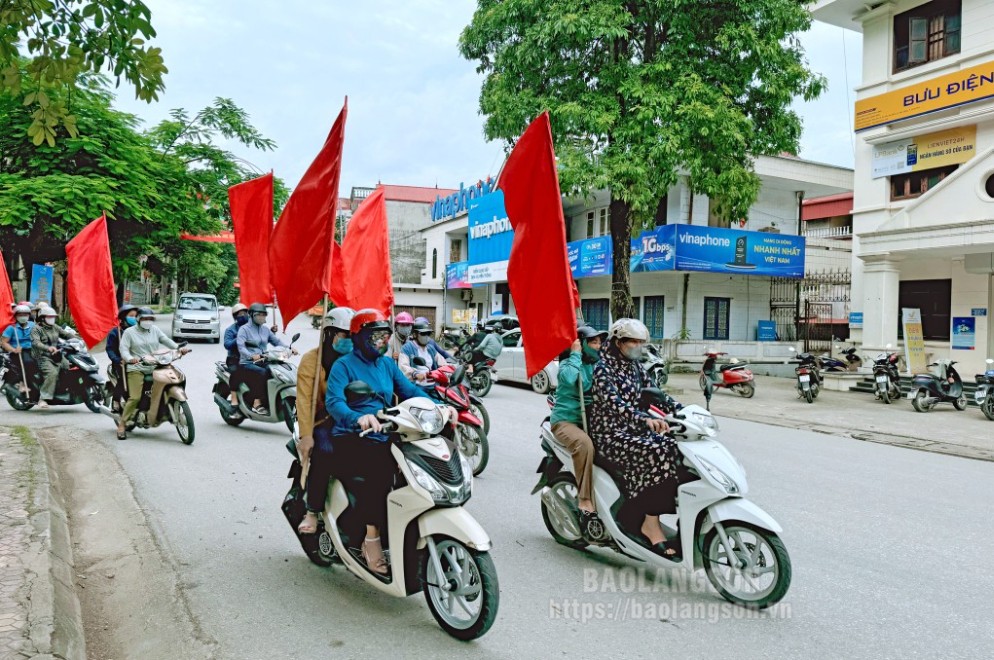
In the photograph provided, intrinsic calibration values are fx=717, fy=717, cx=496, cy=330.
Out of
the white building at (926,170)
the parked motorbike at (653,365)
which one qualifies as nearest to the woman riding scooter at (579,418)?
the parked motorbike at (653,365)

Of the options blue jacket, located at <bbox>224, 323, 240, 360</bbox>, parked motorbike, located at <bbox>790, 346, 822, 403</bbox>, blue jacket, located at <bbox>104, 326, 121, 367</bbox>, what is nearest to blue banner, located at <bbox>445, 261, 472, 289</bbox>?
parked motorbike, located at <bbox>790, 346, 822, 403</bbox>

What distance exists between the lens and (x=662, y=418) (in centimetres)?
422

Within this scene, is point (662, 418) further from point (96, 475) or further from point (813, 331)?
point (813, 331)

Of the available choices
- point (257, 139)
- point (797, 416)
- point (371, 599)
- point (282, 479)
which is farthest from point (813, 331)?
point (371, 599)

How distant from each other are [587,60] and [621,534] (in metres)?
12.5

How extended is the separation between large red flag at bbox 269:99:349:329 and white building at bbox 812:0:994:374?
14893mm

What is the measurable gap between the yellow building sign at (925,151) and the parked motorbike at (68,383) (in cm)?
1857

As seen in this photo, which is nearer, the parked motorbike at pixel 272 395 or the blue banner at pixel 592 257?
the parked motorbike at pixel 272 395

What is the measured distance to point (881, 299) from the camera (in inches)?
680

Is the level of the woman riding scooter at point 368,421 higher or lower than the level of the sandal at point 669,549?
higher

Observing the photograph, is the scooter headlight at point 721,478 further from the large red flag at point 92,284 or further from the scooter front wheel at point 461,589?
the large red flag at point 92,284

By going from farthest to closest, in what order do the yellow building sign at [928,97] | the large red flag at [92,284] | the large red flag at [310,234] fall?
the yellow building sign at [928,97], the large red flag at [92,284], the large red flag at [310,234]

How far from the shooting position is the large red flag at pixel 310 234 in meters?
4.54

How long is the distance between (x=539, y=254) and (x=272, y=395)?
572cm
